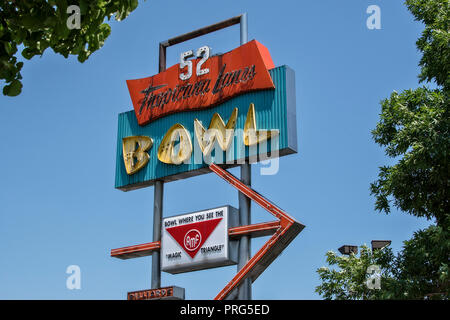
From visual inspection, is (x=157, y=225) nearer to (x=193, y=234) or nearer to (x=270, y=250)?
(x=193, y=234)

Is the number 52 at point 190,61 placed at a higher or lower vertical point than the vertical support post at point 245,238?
higher

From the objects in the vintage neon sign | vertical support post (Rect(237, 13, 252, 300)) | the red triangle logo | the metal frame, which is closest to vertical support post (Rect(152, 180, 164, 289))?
the metal frame

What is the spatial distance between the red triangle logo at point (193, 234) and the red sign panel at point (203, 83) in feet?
14.9

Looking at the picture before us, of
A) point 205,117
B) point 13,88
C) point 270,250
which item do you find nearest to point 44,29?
point 13,88

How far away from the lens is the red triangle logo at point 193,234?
2128 cm

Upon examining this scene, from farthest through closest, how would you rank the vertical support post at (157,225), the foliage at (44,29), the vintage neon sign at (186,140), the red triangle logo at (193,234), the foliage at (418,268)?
the vertical support post at (157,225) < the vintage neon sign at (186,140) < the red triangle logo at (193,234) < the foliage at (418,268) < the foliage at (44,29)

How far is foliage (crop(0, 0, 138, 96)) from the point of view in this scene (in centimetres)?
759

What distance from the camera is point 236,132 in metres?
22.0

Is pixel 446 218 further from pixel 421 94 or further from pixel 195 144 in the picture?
pixel 195 144

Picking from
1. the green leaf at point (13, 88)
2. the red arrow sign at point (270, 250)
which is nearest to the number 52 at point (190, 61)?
the red arrow sign at point (270, 250)

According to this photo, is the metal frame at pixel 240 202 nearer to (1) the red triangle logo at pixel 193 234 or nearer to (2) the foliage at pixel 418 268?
(1) the red triangle logo at pixel 193 234

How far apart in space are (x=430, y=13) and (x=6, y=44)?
54.0ft

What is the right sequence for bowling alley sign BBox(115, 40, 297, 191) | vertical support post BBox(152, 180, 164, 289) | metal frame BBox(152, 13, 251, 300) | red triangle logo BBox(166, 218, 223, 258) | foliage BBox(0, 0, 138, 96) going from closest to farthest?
foliage BBox(0, 0, 138, 96) → metal frame BBox(152, 13, 251, 300) → red triangle logo BBox(166, 218, 223, 258) → bowling alley sign BBox(115, 40, 297, 191) → vertical support post BBox(152, 180, 164, 289)

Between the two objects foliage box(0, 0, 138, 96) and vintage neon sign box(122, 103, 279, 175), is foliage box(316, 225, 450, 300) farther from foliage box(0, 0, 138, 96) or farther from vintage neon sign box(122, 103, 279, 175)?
foliage box(0, 0, 138, 96)
